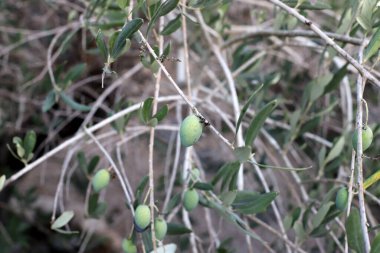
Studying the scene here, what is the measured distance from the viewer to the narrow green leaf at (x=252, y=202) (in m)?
0.79

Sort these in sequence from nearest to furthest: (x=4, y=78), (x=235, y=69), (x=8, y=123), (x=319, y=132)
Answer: (x=235, y=69) → (x=319, y=132) → (x=8, y=123) → (x=4, y=78)

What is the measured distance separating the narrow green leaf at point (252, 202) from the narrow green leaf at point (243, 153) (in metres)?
0.08

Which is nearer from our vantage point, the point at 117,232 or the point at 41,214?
the point at 41,214

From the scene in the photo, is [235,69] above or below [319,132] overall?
above

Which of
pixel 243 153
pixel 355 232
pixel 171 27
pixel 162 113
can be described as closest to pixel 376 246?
pixel 355 232

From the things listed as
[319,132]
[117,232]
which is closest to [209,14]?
[319,132]

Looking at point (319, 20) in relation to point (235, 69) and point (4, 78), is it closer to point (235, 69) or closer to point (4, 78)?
point (235, 69)

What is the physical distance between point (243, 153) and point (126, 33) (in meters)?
0.22

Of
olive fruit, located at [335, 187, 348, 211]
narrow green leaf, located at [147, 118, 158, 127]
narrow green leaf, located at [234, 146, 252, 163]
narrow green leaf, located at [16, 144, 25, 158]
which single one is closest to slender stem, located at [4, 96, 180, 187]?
narrow green leaf, located at [16, 144, 25, 158]

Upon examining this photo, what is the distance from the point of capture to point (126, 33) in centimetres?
69

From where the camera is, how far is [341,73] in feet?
3.40

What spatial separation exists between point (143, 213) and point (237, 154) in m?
0.15

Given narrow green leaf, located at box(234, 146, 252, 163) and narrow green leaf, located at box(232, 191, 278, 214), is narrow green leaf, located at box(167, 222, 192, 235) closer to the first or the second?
narrow green leaf, located at box(232, 191, 278, 214)

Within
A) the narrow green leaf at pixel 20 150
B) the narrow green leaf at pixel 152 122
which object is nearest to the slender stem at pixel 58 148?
the narrow green leaf at pixel 20 150
